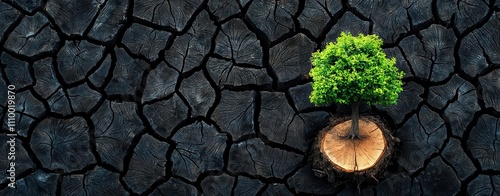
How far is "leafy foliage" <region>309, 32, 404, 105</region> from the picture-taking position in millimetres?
3934

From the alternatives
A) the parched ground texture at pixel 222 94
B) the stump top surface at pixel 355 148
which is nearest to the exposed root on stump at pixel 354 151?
the stump top surface at pixel 355 148

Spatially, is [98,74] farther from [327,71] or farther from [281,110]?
[327,71]

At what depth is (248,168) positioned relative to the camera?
4562 millimetres

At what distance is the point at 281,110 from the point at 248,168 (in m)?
0.47

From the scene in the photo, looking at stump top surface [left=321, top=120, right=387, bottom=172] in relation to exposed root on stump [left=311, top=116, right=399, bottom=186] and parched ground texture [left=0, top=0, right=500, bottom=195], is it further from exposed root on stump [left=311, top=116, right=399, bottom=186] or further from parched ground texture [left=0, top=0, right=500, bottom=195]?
parched ground texture [left=0, top=0, right=500, bottom=195]

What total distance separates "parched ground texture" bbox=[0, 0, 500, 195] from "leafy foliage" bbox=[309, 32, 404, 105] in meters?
0.57

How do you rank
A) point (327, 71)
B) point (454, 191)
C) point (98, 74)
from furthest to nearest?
point (98, 74)
point (454, 191)
point (327, 71)

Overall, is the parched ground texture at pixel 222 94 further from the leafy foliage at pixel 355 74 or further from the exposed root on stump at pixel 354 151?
the leafy foliage at pixel 355 74

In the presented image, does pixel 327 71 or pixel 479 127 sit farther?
pixel 479 127

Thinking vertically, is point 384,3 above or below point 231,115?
above

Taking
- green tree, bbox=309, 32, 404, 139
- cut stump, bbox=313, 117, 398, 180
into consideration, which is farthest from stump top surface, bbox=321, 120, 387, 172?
green tree, bbox=309, 32, 404, 139

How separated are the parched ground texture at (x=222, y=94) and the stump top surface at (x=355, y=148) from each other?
0.30 m

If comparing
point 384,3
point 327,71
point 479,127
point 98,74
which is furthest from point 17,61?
point 479,127

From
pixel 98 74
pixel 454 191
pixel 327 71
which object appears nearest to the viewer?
pixel 327 71
